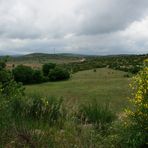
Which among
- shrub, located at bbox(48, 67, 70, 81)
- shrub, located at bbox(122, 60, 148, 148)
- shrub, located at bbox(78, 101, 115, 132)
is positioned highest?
shrub, located at bbox(122, 60, 148, 148)

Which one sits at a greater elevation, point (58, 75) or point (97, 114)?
point (97, 114)

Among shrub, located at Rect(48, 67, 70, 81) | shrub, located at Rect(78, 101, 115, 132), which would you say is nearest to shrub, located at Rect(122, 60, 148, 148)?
shrub, located at Rect(78, 101, 115, 132)

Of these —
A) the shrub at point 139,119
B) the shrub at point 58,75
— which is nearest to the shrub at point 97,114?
the shrub at point 139,119

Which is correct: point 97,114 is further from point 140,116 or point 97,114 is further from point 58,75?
point 58,75

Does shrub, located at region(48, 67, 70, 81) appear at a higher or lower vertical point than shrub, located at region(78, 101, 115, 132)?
lower

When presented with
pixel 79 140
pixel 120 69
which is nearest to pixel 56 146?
pixel 79 140

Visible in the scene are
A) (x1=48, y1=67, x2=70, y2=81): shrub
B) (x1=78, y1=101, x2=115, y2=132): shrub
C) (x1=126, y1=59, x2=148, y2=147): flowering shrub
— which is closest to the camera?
(x1=126, y1=59, x2=148, y2=147): flowering shrub

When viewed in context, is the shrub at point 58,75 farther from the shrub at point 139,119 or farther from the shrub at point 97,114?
the shrub at point 139,119

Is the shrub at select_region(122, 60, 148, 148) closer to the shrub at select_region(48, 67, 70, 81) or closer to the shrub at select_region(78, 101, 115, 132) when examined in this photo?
the shrub at select_region(78, 101, 115, 132)

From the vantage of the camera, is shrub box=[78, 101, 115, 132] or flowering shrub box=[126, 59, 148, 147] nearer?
flowering shrub box=[126, 59, 148, 147]

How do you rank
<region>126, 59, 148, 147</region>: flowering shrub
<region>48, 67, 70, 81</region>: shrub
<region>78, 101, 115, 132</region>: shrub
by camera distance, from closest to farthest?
<region>126, 59, 148, 147</region>: flowering shrub → <region>78, 101, 115, 132</region>: shrub → <region>48, 67, 70, 81</region>: shrub

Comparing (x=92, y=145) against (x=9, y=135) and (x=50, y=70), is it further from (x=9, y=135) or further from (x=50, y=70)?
(x=50, y=70)

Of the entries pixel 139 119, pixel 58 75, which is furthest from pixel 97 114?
pixel 58 75

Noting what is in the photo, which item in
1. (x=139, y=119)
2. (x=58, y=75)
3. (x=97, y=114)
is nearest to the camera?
(x=139, y=119)
